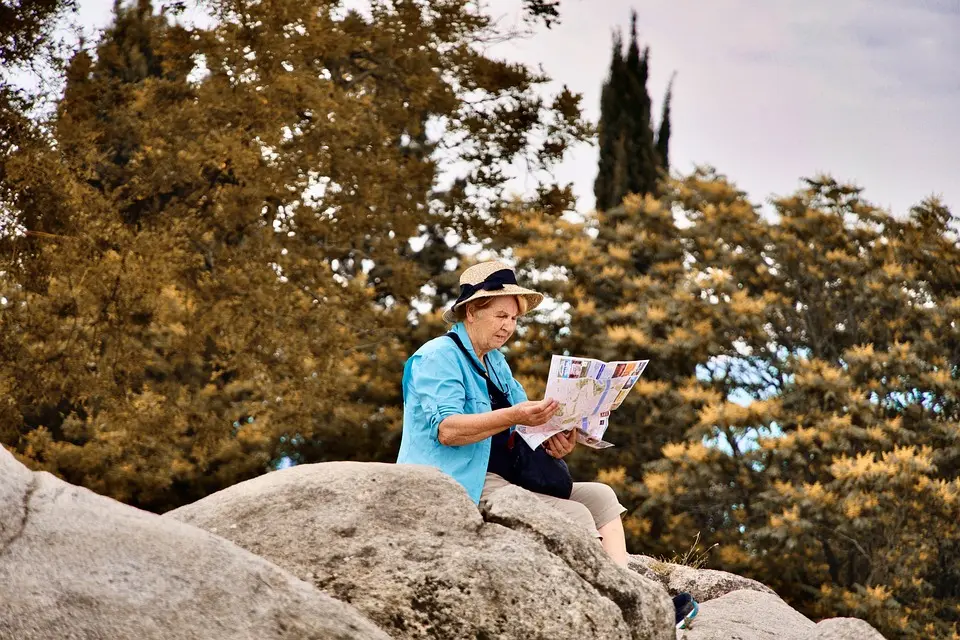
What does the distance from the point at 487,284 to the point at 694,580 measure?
11.2 ft

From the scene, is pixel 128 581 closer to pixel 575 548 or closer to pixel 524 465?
pixel 575 548

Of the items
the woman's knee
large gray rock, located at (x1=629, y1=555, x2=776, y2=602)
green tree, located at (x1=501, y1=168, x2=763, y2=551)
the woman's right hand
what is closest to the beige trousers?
the woman's knee

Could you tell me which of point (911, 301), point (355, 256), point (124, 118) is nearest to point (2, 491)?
point (124, 118)

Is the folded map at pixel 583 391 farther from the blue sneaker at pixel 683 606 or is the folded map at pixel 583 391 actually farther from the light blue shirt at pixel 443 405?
the blue sneaker at pixel 683 606

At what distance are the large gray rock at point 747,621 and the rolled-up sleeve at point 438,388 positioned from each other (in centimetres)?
192

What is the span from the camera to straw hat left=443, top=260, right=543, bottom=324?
15.4ft

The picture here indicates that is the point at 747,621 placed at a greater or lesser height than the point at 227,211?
lesser

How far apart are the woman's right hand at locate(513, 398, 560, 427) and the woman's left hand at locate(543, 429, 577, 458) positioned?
385 millimetres

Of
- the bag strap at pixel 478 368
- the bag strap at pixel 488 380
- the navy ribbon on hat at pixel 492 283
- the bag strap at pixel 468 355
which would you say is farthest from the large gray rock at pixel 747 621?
the navy ribbon on hat at pixel 492 283

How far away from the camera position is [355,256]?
16.7m

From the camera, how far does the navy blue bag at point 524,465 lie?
4.70 meters

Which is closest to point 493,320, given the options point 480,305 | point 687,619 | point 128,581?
point 480,305

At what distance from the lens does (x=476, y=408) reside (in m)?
4.64

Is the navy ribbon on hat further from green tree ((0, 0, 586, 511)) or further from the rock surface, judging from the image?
green tree ((0, 0, 586, 511))
